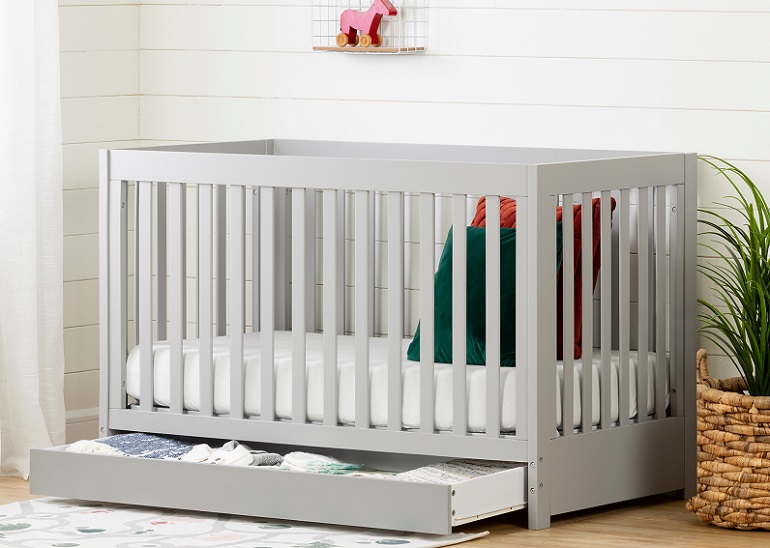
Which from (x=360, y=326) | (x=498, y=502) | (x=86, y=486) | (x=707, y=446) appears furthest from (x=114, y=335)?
(x=707, y=446)

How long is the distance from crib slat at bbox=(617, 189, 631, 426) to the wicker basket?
0.18m

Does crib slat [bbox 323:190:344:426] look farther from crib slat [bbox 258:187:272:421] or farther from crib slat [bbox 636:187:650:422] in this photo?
crib slat [bbox 636:187:650:422]

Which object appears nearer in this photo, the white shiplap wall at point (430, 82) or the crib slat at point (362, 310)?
the crib slat at point (362, 310)

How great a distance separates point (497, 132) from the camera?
3930 millimetres

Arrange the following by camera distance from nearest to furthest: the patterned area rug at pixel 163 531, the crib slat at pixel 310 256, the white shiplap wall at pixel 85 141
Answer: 1. the patterned area rug at pixel 163 531
2. the crib slat at pixel 310 256
3. the white shiplap wall at pixel 85 141

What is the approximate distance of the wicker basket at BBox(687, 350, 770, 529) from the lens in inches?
126

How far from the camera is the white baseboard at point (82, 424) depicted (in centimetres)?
429

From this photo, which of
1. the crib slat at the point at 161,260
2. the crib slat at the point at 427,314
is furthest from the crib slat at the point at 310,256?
the crib slat at the point at 427,314

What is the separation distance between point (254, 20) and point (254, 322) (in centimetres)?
86

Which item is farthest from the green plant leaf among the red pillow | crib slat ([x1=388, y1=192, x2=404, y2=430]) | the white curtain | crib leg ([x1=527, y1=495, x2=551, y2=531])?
the white curtain

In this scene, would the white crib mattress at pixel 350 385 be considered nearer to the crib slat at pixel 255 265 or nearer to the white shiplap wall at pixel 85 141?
the crib slat at pixel 255 265

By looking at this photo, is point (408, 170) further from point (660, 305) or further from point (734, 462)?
point (734, 462)

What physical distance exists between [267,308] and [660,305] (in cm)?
90

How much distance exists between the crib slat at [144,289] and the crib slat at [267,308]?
12.0 inches
